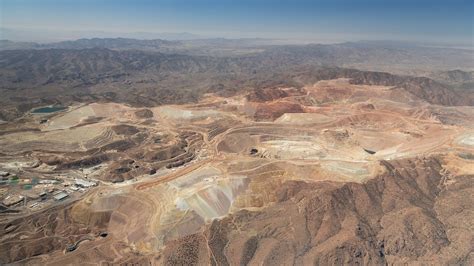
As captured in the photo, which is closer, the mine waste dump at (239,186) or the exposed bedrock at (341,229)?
the exposed bedrock at (341,229)

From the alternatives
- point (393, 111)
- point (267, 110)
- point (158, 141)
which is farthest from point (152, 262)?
point (393, 111)

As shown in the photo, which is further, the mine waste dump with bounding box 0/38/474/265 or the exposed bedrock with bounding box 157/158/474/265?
the mine waste dump with bounding box 0/38/474/265

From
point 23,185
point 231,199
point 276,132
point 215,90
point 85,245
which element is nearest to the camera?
point 85,245

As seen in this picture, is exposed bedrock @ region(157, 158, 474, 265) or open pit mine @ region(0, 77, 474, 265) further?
open pit mine @ region(0, 77, 474, 265)

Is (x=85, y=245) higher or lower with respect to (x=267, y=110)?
lower

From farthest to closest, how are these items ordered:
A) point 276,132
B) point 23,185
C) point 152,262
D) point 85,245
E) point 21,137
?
point 276,132 < point 21,137 < point 23,185 < point 85,245 < point 152,262

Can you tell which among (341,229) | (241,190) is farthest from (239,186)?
(341,229)

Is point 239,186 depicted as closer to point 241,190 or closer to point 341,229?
point 241,190

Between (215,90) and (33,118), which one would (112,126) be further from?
(215,90)
